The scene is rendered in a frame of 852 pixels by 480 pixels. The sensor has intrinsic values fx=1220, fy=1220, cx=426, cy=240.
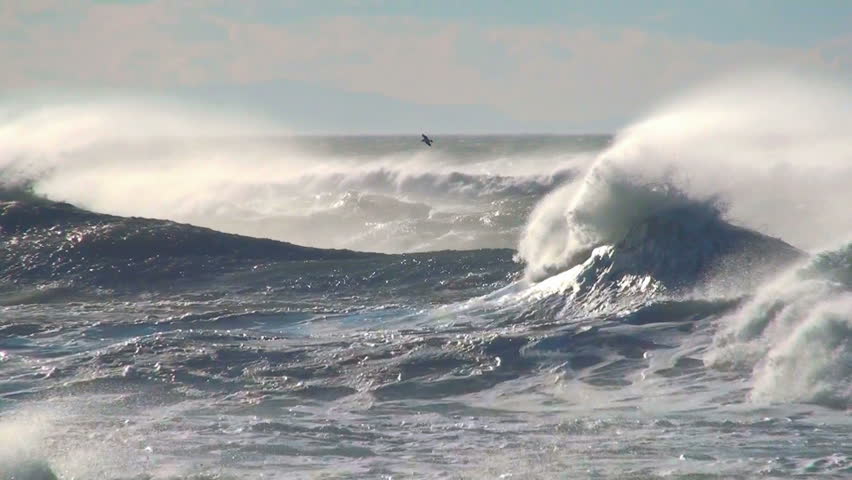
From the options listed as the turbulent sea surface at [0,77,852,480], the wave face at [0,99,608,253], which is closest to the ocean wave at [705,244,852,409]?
the turbulent sea surface at [0,77,852,480]

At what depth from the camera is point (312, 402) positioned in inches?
488

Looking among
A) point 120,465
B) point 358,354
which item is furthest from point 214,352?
point 120,465

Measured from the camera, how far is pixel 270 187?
43312 millimetres

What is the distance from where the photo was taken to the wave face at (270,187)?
33469mm

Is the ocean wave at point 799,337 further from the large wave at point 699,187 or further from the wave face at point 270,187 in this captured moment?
the wave face at point 270,187

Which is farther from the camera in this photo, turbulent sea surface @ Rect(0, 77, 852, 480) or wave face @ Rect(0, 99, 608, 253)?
wave face @ Rect(0, 99, 608, 253)

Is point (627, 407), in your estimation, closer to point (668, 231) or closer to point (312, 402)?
point (312, 402)

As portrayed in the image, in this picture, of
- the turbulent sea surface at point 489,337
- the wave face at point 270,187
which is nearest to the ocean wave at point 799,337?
Answer: the turbulent sea surface at point 489,337

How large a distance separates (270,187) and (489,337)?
29390 millimetres

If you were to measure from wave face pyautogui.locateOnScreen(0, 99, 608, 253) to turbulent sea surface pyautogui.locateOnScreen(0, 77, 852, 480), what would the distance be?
20.2 ft

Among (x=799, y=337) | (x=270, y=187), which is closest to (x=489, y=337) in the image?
(x=799, y=337)

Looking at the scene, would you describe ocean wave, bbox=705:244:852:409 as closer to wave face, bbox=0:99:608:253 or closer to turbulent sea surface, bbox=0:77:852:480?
turbulent sea surface, bbox=0:77:852:480

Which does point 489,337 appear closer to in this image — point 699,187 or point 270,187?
point 699,187

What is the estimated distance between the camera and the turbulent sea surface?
10156 millimetres
